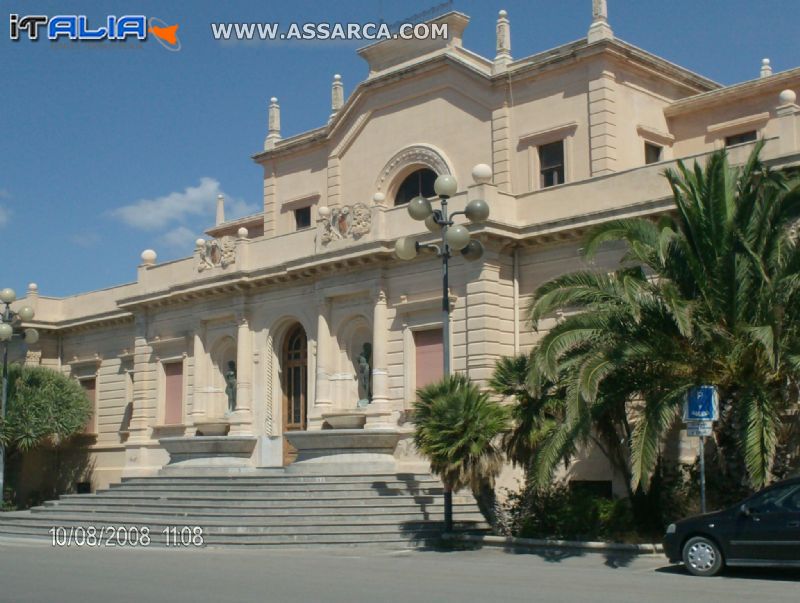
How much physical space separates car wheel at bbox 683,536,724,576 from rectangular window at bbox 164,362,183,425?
22.1 metres

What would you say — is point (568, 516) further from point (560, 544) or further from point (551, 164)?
point (551, 164)

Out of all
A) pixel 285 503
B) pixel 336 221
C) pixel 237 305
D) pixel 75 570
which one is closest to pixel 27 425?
pixel 237 305

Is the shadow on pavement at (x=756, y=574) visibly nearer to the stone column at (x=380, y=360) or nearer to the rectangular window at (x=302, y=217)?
the stone column at (x=380, y=360)

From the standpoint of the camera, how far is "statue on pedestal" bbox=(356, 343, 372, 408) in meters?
28.7

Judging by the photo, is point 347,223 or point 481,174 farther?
point 347,223

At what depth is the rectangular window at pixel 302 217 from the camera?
34.9 metres

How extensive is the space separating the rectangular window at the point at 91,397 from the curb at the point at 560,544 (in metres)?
22.3

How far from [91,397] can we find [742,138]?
24285mm

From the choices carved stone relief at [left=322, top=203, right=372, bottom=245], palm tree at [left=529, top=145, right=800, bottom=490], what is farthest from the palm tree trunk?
carved stone relief at [left=322, top=203, right=372, bottom=245]

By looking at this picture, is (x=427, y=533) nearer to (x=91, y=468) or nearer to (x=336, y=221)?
(x=336, y=221)

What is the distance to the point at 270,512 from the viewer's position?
22016 mm

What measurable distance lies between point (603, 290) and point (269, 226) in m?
19.2

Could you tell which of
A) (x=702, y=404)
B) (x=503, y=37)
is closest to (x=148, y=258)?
(x=503, y=37)

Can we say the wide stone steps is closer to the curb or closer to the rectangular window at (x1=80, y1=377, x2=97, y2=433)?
the curb
